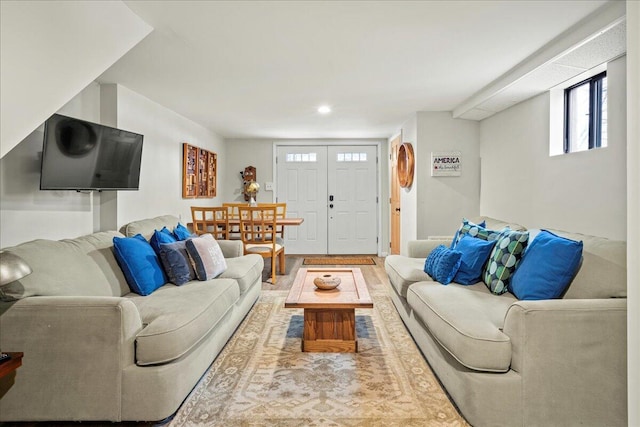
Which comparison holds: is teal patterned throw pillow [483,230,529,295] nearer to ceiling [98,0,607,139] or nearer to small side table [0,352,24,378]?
ceiling [98,0,607,139]

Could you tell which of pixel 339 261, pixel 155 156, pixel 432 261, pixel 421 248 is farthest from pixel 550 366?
pixel 339 261

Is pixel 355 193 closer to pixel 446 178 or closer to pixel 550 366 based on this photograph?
pixel 446 178

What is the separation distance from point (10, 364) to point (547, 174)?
3798 mm

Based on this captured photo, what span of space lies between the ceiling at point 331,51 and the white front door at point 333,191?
2.65 meters

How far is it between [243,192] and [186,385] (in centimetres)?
517

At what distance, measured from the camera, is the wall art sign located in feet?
15.8

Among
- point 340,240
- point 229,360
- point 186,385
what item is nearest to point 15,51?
point 186,385

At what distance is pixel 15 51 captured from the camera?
154cm

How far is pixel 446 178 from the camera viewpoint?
4.88 metres

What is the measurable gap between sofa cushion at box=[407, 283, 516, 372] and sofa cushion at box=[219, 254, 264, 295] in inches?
53.7

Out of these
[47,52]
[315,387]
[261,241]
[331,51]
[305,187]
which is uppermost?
[331,51]

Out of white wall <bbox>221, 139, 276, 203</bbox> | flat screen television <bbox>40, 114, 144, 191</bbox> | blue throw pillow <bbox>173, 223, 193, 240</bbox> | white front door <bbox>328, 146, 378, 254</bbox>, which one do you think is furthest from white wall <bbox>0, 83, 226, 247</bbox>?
white front door <bbox>328, 146, 378, 254</bbox>

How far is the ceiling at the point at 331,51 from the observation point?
2.16 metres

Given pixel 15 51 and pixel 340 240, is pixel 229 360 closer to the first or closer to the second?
→ pixel 15 51
